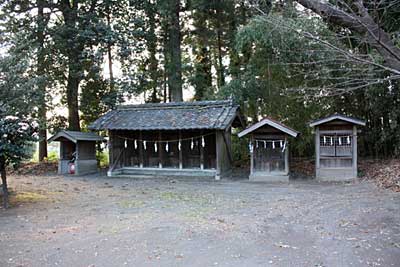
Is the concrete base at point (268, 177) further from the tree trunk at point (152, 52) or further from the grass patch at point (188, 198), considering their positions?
the tree trunk at point (152, 52)

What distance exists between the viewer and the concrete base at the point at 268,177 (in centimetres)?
1354

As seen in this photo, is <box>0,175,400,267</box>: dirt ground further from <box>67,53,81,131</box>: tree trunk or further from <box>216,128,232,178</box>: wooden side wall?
<box>67,53,81,131</box>: tree trunk

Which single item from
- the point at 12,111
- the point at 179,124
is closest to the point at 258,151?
the point at 179,124

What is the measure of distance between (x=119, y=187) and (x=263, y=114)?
8217 millimetres

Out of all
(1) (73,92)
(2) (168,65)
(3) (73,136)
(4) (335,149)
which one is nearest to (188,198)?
(4) (335,149)

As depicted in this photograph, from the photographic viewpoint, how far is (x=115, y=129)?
629 inches

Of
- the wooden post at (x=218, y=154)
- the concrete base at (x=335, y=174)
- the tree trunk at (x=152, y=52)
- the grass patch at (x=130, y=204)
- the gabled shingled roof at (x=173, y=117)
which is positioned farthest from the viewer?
the tree trunk at (x=152, y=52)

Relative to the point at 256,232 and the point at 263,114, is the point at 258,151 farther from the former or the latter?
the point at 256,232

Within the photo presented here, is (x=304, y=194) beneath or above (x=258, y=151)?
beneath

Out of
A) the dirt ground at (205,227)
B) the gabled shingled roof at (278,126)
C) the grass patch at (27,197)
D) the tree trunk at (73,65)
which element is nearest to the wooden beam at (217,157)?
the gabled shingled roof at (278,126)

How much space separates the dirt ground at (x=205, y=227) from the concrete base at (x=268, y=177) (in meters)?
1.69

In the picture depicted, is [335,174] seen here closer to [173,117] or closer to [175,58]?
[173,117]

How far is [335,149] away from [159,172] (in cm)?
750

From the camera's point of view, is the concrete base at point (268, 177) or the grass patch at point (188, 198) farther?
the concrete base at point (268, 177)
